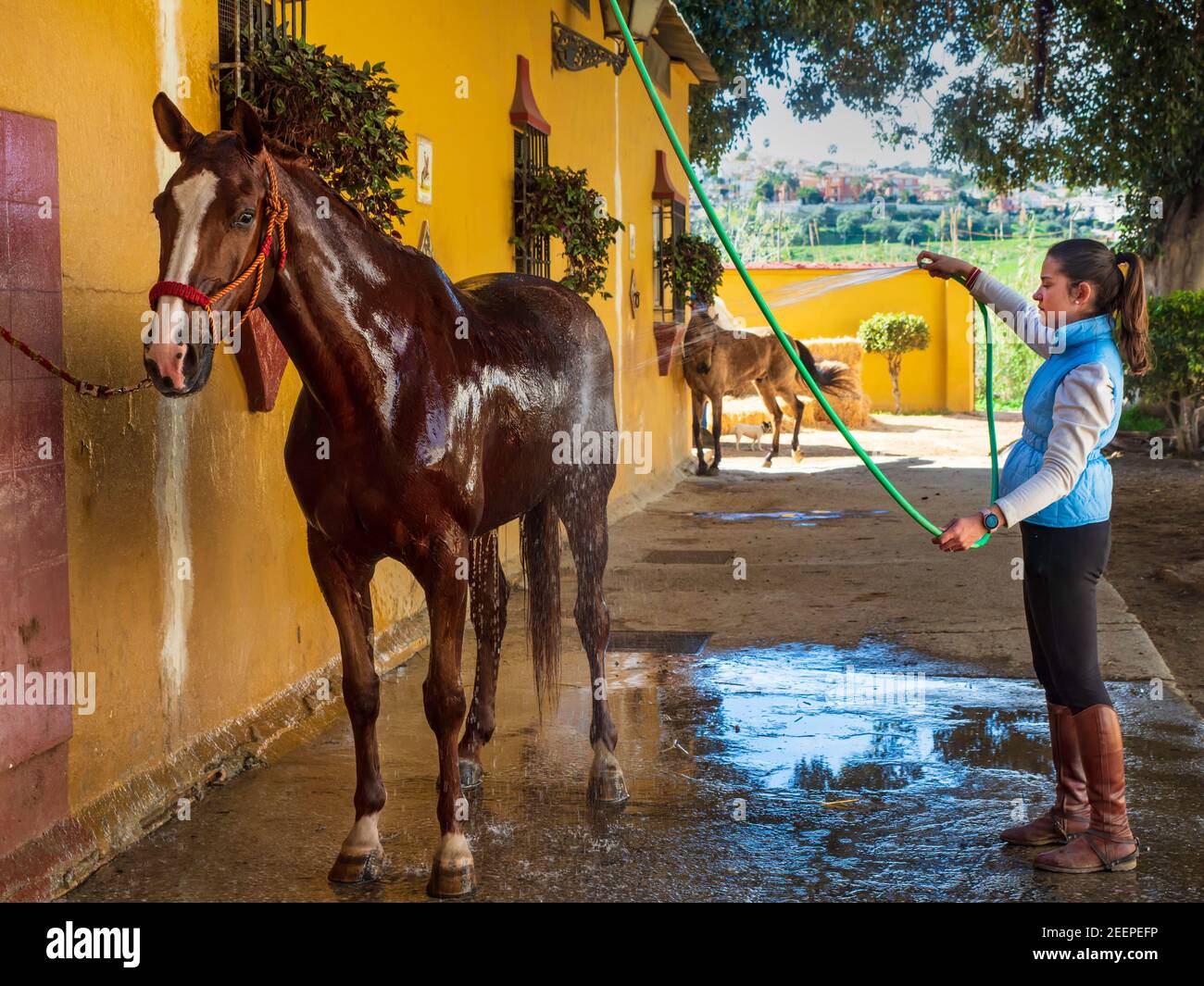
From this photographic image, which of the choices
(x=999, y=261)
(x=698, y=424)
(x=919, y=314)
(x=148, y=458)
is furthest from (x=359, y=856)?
(x=999, y=261)

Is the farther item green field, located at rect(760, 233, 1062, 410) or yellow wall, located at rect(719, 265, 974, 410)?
green field, located at rect(760, 233, 1062, 410)

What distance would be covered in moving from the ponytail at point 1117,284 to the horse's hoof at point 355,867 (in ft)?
7.99

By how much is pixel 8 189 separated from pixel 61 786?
1.56 meters

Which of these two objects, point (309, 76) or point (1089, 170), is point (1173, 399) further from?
point (309, 76)

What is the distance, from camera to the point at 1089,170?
1723 centimetres

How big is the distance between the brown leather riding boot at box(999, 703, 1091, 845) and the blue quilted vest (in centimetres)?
57

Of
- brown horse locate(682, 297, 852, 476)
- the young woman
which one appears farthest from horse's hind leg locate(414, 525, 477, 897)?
brown horse locate(682, 297, 852, 476)

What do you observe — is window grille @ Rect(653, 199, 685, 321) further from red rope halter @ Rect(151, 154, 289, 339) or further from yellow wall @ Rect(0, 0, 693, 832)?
red rope halter @ Rect(151, 154, 289, 339)

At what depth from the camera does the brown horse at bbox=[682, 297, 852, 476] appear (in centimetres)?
1441

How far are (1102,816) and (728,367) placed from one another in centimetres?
1153

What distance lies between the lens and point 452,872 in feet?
11.0

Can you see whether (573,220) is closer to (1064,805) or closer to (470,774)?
(470,774)
